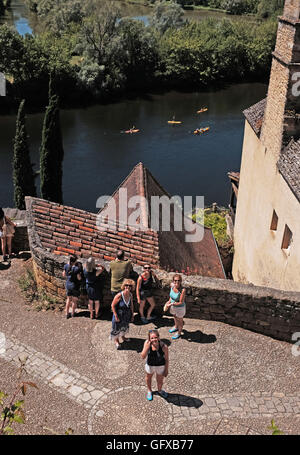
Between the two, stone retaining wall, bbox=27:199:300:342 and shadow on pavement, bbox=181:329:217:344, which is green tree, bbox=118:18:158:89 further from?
shadow on pavement, bbox=181:329:217:344

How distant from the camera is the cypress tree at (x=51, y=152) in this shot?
2430cm

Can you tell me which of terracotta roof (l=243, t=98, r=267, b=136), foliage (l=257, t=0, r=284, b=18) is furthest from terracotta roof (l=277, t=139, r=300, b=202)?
foliage (l=257, t=0, r=284, b=18)

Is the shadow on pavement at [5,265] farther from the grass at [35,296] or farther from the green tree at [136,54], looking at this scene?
the green tree at [136,54]

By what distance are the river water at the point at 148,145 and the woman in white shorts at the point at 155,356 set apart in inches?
963

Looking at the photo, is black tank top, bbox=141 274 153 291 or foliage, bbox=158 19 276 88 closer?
black tank top, bbox=141 274 153 291

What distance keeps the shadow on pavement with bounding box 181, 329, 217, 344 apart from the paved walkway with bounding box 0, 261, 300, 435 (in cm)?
2

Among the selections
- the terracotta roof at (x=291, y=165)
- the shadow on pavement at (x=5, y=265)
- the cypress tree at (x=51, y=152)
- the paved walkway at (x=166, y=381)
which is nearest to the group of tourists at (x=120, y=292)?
the paved walkway at (x=166, y=381)

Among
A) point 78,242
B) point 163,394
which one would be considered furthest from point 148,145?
point 163,394

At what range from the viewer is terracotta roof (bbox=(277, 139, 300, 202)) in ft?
35.0

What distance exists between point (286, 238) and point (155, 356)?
594 cm

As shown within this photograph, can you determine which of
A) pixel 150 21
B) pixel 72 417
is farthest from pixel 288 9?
pixel 150 21

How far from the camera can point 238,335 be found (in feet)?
28.1

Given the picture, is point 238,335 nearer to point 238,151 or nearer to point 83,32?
point 238,151
